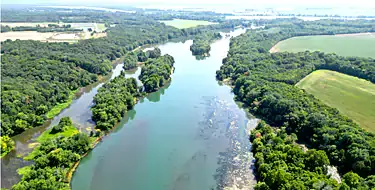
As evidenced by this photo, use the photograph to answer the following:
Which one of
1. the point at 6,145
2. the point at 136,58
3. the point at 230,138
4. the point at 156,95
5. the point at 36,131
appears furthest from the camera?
the point at 136,58

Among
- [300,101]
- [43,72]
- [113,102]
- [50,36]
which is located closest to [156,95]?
[113,102]

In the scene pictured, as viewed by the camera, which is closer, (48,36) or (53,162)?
(53,162)

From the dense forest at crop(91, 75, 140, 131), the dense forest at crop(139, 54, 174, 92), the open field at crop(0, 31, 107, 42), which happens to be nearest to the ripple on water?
the dense forest at crop(139, 54, 174, 92)

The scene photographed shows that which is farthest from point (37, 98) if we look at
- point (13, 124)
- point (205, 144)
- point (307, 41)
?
point (307, 41)

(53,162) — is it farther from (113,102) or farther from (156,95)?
(156,95)

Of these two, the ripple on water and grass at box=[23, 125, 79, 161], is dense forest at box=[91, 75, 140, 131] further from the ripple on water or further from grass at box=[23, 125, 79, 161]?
the ripple on water

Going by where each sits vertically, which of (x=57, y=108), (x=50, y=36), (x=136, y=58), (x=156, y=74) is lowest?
(x=57, y=108)

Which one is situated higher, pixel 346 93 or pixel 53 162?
pixel 53 162
